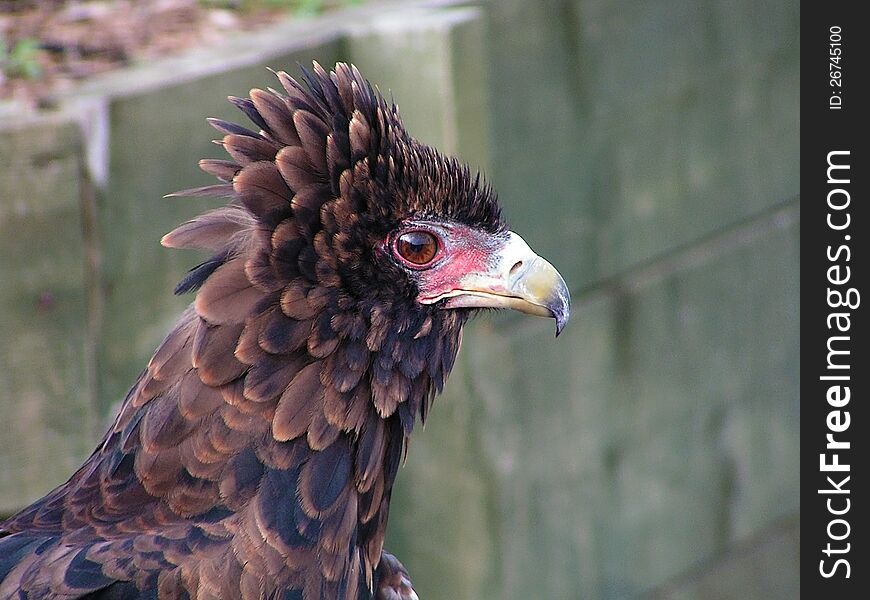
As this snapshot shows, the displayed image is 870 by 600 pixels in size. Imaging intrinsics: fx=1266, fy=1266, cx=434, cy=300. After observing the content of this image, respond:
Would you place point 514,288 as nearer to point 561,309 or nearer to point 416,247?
point 561,309

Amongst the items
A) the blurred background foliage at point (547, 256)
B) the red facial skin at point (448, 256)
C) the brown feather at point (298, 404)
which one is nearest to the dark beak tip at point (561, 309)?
the red facial skin at point (448, 256)

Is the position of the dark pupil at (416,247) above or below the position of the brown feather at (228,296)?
above

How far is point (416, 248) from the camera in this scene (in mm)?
3105

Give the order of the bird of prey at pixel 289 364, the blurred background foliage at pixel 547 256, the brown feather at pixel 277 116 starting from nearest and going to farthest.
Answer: the bird of prey at pixel 289 364
the brown feather at pixel 277 116
the blurred background foliage at pixel 547 256

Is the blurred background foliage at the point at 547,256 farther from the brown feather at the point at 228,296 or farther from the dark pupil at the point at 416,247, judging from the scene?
the dark pupil at the point at 416,247

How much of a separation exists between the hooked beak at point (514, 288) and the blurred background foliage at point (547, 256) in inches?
76.7

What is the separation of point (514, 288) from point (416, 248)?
0.94 ft

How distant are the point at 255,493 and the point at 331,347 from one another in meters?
0.39

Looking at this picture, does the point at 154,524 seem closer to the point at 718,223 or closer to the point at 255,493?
the point at 255,493

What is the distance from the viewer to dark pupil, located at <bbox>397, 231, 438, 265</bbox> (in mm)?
3102

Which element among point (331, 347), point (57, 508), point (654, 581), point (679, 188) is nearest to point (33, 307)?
point (57, 508)

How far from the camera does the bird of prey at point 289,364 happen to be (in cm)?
292

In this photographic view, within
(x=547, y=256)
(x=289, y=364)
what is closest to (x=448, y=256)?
(x=289, y=364)

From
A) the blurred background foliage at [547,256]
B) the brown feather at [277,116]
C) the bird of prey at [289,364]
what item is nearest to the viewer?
the bird of prey at [289,364]
